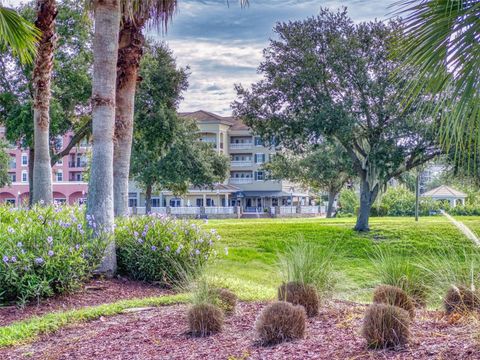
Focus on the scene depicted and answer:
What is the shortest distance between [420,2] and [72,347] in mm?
4340

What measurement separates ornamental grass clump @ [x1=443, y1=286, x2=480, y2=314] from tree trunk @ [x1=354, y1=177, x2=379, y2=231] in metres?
15.6

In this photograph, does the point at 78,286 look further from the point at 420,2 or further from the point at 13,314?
the point at 420,2

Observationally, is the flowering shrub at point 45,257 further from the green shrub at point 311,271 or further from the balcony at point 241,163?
the balcony at point 241,163

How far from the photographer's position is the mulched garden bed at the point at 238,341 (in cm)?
379

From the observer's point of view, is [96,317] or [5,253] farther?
[5,253]

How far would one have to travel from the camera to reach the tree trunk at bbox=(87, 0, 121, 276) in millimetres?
8609

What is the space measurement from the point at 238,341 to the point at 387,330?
128cm

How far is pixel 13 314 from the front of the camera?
654 centimetres

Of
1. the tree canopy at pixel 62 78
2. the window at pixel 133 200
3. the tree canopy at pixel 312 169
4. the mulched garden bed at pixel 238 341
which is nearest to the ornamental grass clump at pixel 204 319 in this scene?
the mulched garden bed at pixel 238 341

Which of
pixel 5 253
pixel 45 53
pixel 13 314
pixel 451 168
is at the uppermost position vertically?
pixel 45 53

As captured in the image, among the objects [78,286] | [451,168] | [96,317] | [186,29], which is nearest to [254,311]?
[96,317]

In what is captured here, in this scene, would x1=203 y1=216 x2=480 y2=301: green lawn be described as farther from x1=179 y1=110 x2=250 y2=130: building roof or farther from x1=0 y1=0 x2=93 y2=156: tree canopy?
x1=179 y1=110 x2=250 y2=130: building roof

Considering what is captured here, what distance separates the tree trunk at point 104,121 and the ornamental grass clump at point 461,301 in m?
5.47

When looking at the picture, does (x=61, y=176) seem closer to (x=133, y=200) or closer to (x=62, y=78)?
(x=133, y=200)
